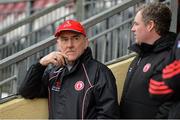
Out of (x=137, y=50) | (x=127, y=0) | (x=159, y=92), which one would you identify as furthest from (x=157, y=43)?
(x=127, y=0)

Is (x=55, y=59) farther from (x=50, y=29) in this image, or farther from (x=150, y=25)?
(x=50, y=29)

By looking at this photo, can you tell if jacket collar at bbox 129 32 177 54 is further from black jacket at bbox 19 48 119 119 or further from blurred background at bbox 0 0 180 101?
blurred background at bbox 0 0 180 101

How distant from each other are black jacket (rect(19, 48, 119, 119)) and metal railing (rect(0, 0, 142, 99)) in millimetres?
386

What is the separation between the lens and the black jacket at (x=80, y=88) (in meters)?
3.62

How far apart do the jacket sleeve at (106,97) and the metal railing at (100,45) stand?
0.94 m

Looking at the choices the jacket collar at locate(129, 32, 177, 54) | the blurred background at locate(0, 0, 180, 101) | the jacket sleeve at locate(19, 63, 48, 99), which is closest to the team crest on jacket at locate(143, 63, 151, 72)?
the jacket collar at locate(129, 32, 177, 54)

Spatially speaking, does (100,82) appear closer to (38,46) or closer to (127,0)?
(38,46)

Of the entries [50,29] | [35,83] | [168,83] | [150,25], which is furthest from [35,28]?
[168,83]

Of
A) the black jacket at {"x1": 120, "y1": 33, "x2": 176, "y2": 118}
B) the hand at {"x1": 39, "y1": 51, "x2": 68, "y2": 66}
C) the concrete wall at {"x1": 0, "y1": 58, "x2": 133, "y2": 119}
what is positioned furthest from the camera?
the concrete wall at {"x1": 0, "y1": 58, "x2": 133, "y2": 119}

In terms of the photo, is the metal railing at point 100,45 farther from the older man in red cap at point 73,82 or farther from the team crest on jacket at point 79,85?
the team crest on jacket at point 79,85

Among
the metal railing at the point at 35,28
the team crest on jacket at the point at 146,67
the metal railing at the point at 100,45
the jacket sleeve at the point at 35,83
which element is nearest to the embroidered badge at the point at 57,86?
the jacket sleeve at the point at 35,83

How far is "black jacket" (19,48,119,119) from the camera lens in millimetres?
3622

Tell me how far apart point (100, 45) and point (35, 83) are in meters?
2.20

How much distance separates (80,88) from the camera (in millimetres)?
3725
